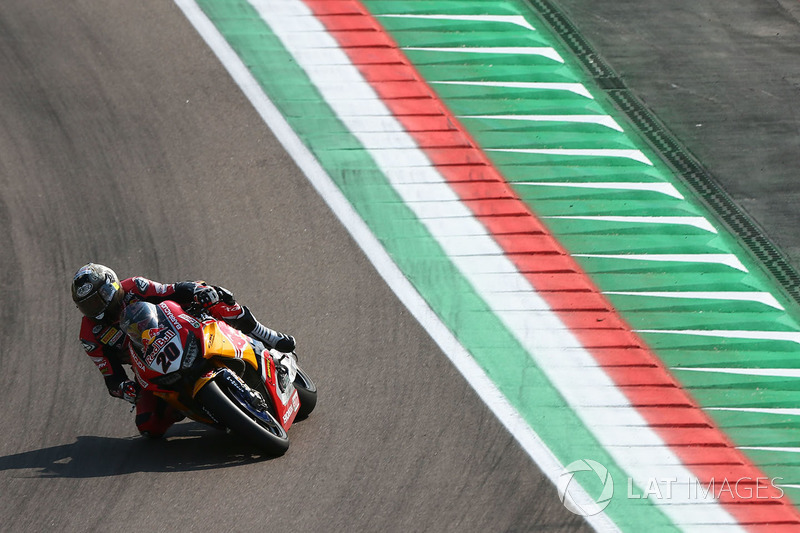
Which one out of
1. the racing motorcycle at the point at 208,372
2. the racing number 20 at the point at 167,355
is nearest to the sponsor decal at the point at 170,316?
the racing motorcycle at the point at 208,372

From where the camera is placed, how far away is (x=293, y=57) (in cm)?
1353

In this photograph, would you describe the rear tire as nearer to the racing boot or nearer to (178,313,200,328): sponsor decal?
the racing boot

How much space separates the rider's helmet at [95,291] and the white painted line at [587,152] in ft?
18.6

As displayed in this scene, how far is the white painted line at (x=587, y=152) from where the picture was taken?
12094 millimetres

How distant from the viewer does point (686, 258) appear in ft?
35.6

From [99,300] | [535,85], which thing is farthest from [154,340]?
[535,85]

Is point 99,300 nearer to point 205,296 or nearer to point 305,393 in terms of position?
point 205,296

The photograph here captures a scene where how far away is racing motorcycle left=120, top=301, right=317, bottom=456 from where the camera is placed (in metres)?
7.65

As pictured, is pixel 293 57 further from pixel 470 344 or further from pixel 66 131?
pixel 470 344

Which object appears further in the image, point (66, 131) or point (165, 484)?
point (66, 131)

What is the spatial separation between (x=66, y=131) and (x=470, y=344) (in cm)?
608

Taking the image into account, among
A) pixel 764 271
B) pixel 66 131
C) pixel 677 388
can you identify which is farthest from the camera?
pixel 66 131

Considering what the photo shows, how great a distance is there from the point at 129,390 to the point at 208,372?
68 cm

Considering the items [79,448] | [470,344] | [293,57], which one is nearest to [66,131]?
[293,57]
